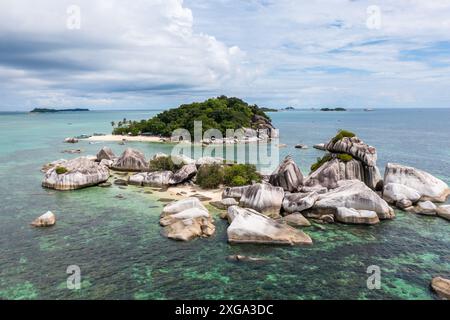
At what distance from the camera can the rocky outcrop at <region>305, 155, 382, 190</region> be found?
36.3 metres

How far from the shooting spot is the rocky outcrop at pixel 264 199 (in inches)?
1180

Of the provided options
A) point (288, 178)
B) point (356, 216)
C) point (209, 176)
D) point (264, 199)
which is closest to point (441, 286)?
point (356, 216)

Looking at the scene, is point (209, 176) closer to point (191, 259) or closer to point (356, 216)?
point (356, 216)

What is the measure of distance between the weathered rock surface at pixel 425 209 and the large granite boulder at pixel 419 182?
242 centimetres

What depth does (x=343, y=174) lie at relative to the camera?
121ft

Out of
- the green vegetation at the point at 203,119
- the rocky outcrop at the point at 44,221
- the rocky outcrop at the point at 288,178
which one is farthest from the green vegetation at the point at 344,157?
the green vegetation at the point at 203,119

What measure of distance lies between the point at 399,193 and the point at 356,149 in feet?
21.9

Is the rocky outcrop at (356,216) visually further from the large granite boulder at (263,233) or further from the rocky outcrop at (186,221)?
the rocky outcrop at (186,221)

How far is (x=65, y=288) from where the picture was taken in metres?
18.7

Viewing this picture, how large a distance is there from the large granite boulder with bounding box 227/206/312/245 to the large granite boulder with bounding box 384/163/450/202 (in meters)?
16.4

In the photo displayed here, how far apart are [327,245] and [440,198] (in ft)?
57.7

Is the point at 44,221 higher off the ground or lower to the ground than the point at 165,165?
lower
